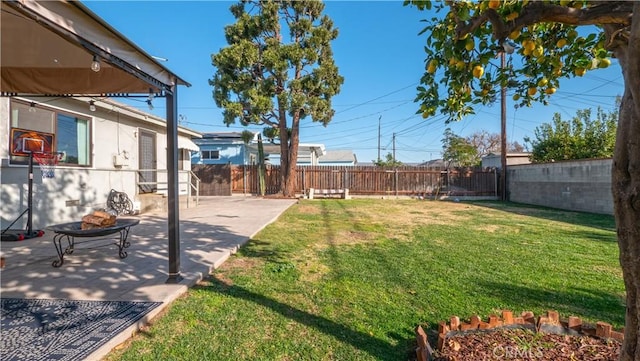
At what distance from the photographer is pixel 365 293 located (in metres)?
3.42

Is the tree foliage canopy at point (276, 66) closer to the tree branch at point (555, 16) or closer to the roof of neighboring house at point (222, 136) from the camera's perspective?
the roof of neighboring house at point (222, 136)

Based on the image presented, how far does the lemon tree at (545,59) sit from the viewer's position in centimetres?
122

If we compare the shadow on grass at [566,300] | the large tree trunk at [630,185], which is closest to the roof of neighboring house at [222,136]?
the shadow on grass at [566,300]

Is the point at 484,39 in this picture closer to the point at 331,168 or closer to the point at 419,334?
the point at 419,334

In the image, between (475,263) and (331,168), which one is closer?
(475,263)

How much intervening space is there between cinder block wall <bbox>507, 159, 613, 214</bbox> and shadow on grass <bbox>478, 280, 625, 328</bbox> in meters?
8.00

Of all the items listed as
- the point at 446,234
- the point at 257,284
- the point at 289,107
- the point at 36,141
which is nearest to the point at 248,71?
the point at 289,107

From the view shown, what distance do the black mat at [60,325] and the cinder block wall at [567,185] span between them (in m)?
11.9

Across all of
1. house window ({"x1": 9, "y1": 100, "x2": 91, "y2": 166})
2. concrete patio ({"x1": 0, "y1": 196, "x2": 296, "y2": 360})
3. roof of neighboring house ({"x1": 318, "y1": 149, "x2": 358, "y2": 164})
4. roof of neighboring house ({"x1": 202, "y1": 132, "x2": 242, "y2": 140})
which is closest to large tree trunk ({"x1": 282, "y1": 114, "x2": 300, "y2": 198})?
roof of neighboring house ({"x1": 202, "y1": 132, "x2": 242, "y2": 140})

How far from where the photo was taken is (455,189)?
18156 millimetres

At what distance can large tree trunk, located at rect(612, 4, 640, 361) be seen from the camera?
3.66 feet

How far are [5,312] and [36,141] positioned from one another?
5.16 m

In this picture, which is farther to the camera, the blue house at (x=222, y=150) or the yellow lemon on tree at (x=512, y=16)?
the blue house at (x=222, y=150)

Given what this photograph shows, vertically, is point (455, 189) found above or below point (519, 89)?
below
